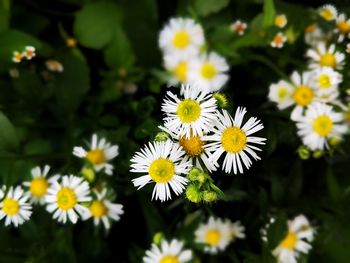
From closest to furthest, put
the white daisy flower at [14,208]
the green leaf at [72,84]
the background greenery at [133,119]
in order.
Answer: the white daisy flower at [14,208] → the background greenery at [133,119] → the green leaf at [72,84]

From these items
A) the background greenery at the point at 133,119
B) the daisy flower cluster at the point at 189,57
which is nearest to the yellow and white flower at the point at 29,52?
the background greenery at the point at 133,119

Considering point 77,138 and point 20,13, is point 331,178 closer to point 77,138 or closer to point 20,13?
point 77,138

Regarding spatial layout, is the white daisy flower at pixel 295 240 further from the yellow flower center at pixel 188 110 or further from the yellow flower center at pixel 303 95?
the yellow flower center at pixel 188 110

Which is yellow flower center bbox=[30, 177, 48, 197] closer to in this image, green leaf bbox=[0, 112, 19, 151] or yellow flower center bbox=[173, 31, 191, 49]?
green leaf bbox=[0, 112, 19, 151]

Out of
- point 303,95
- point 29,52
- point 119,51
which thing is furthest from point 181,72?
point 29,52

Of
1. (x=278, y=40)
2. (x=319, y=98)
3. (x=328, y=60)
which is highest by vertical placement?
(x=278, y=40)

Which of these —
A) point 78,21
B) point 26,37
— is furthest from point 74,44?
point 26,37

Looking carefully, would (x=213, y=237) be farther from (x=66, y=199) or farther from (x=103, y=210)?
(x=66, y=199)
